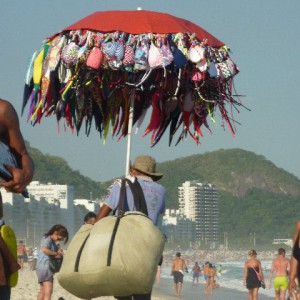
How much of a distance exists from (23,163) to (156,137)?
545 centimetres

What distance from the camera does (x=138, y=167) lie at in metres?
6.95

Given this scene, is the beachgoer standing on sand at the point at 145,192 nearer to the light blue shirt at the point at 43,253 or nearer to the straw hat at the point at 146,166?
the straw hat at the point at 146,166

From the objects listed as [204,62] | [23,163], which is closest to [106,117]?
[204,62]

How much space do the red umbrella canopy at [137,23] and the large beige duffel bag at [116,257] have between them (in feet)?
9.67

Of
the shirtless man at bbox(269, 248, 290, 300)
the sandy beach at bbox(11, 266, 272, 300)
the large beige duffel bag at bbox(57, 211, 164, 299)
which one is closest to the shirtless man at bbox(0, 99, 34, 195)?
the large beige duffel bag at bbox(57, 211, 164, 299)

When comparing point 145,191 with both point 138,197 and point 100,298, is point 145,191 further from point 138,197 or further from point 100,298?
point 100,298

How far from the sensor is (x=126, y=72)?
332 inches

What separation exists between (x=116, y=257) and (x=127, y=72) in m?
3.25

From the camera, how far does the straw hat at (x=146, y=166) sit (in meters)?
6.93

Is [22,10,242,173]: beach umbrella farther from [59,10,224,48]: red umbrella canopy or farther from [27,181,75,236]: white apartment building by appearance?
[27,181,75,236]: white apartment building

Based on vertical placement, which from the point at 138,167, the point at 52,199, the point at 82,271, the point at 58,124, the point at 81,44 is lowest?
the point at 82,271

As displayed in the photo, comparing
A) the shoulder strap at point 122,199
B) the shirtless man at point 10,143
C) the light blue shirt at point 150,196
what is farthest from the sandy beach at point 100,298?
the shirtless man at point 10,143

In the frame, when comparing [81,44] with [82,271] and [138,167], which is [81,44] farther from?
[82,271]

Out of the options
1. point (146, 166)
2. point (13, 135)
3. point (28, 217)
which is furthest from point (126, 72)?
point (28, 217)
